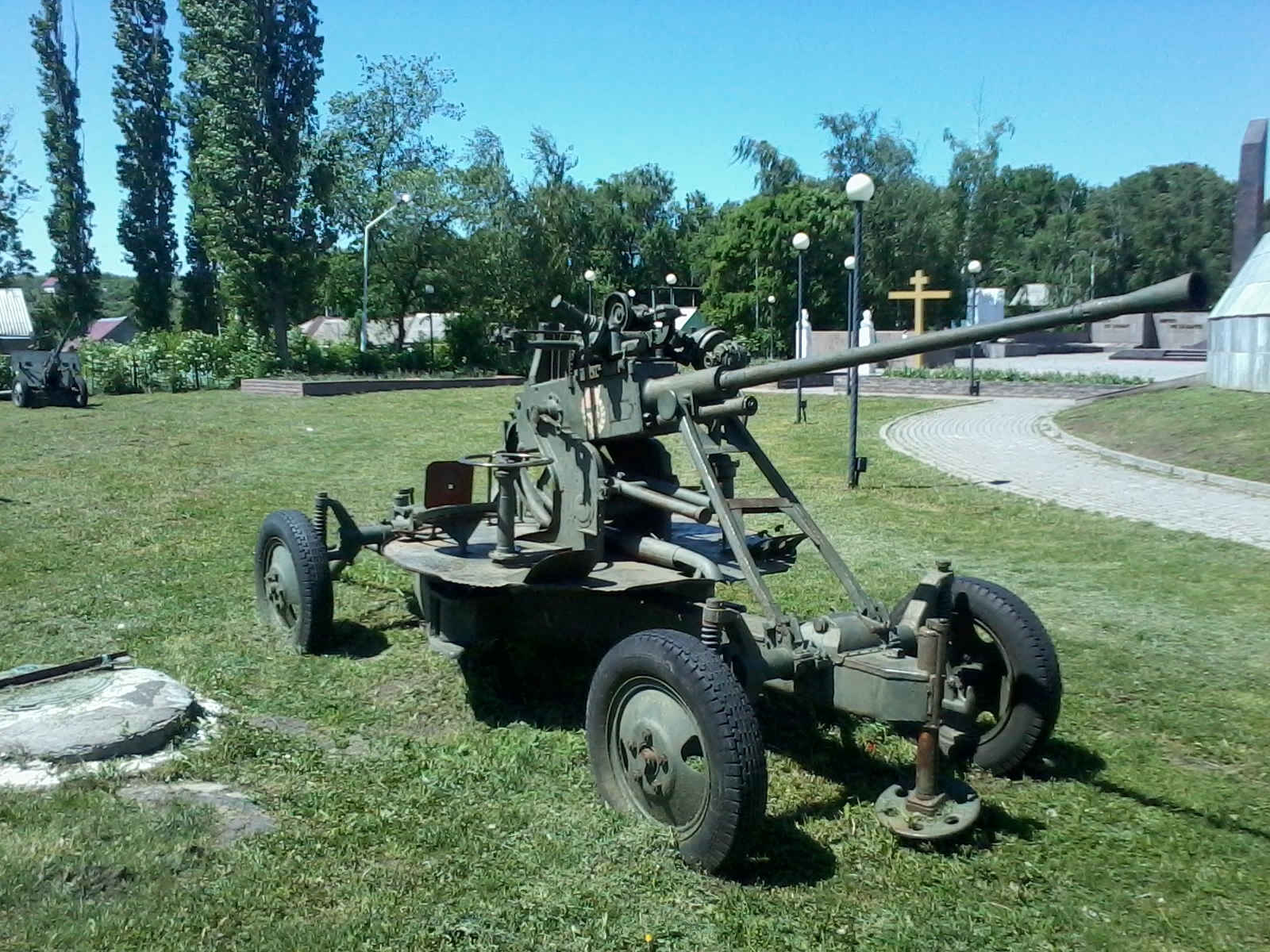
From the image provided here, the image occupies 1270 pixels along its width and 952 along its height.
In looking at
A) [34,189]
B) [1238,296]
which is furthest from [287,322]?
[1238,296]

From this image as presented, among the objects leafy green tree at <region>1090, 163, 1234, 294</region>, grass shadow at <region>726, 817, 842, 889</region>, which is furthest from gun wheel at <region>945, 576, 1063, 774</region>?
leafy green tree at <region>1090, 163, 1234, 294</region>

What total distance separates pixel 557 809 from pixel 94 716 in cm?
206

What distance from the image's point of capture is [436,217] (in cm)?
4603

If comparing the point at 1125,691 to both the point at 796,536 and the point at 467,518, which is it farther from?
the point at 467,518

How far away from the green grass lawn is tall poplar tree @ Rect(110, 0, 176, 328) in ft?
130

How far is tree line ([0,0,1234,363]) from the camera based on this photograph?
38.7m

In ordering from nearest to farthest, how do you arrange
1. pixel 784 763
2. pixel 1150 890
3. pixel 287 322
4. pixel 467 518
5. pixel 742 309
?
pixel 1150 890 → pixel 784 763 → pixel 467 518 → pixel 287 322 → pixel 742 309

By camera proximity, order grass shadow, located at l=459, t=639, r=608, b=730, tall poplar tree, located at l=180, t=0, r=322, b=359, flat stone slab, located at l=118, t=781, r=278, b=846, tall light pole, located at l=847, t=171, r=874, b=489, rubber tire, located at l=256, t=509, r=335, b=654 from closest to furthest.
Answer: flat stone slab, located at l=118, t=781, r=278, b=846 < grass shadow, located at l=459, t=639, r=608, b=730 < rubber tire, located at l=256, t=509, r=335, b=654 < tall light pole, located at l=847, t=171, r=874, b=489 < tall poplar tree, located at l=180, t=0, r=322, b=359

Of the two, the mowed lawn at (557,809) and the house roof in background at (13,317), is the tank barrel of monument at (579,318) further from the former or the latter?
the house roof in background at (13,317)

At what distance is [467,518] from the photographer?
6.67 metres

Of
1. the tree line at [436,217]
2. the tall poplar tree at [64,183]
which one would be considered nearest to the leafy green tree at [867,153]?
the tree line at [436,217]

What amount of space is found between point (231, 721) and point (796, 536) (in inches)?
111

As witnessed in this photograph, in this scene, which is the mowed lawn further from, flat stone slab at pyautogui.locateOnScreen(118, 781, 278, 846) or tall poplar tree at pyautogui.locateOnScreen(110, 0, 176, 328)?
tall poplar tree at pyautogui.locateOnScreen(110, 0, 176, 328)

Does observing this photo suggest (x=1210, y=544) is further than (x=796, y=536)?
Yes
